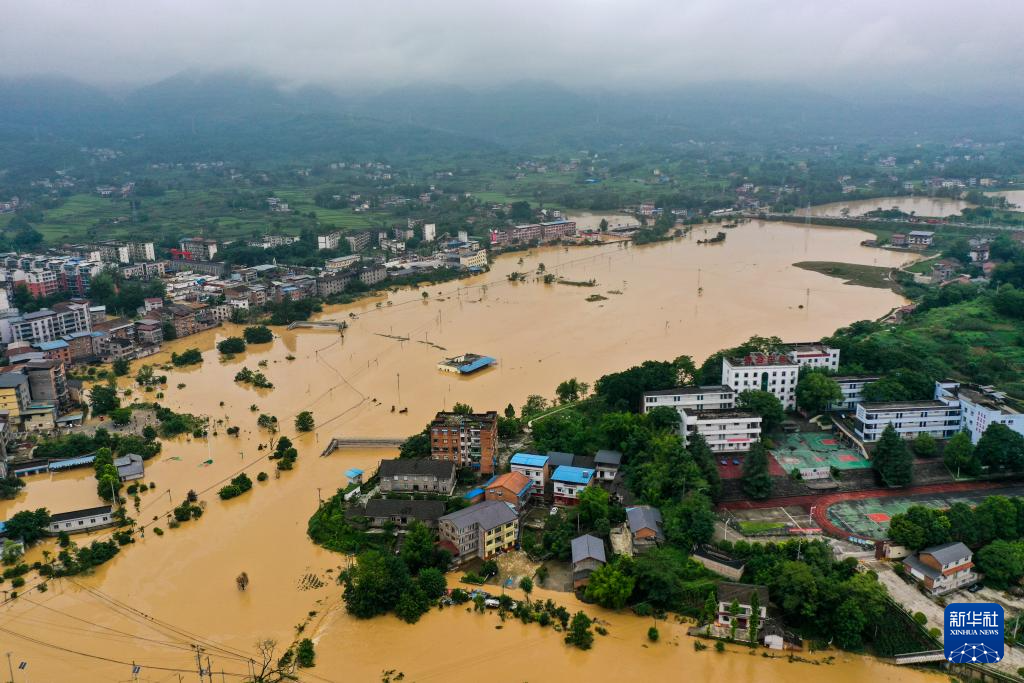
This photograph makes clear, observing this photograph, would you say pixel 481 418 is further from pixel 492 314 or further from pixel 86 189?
pixel 86 189

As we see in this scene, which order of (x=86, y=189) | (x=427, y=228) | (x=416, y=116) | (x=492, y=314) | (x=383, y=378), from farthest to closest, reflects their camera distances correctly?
(x=416, y=116)
(x=86, y=189)
(x=427, y=228)
(x=492, y=314)
(x=383, y=378)

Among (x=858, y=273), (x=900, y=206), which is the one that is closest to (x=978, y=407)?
(x=858, y=273)

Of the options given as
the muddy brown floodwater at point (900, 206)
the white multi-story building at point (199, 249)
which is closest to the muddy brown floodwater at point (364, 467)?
the white multi-story building at point (199, 249)

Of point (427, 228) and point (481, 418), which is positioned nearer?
point (481, 418)

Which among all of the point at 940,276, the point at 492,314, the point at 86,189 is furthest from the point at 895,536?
the point at 86,189

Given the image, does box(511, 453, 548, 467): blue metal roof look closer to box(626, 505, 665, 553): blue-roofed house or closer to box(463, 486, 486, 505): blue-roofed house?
box(463, 486, 486, 505): blue-roofed house

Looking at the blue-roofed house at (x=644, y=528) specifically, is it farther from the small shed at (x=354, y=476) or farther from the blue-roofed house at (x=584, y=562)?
the small shed at (x=354, y=476)

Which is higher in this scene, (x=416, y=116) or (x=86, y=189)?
(x=416, y=116)
